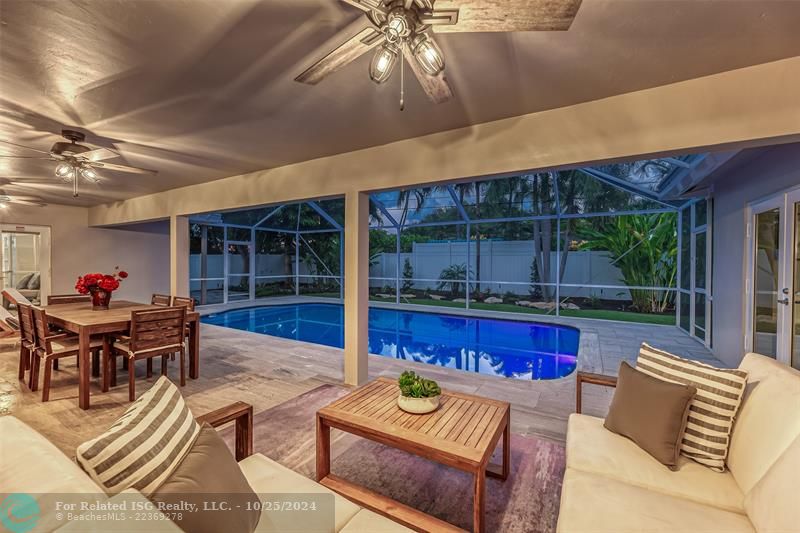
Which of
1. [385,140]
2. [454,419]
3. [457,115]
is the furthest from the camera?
[385,140]

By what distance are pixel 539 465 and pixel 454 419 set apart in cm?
83

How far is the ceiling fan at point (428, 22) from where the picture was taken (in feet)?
4.29

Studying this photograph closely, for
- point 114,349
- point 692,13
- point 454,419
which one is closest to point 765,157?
point 692,13

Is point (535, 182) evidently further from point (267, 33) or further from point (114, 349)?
point (114, 349)

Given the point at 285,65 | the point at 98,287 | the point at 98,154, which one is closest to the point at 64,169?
the point at 98,154

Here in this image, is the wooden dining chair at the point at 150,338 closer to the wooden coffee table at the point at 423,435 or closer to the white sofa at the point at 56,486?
the wooden coffee table at the point at 423,435

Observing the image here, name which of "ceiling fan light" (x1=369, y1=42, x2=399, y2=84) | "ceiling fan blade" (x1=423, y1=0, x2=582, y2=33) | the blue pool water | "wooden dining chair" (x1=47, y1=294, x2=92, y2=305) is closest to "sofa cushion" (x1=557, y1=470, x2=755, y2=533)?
"ceiling fan blade" (x1=423, y1=0, x2=582, y2=33)

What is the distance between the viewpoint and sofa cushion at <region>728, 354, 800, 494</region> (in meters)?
1.37

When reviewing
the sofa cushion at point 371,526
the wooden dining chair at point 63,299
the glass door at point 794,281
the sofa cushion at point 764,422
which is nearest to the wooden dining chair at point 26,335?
the wooden dining chair at point 63,299

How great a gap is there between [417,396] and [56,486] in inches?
59.8

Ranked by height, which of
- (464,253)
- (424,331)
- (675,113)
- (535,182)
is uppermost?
(535,182)

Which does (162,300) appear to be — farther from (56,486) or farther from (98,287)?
(56,486)

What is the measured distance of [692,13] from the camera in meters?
1.69

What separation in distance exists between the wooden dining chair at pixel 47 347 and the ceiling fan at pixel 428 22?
12.2ft
